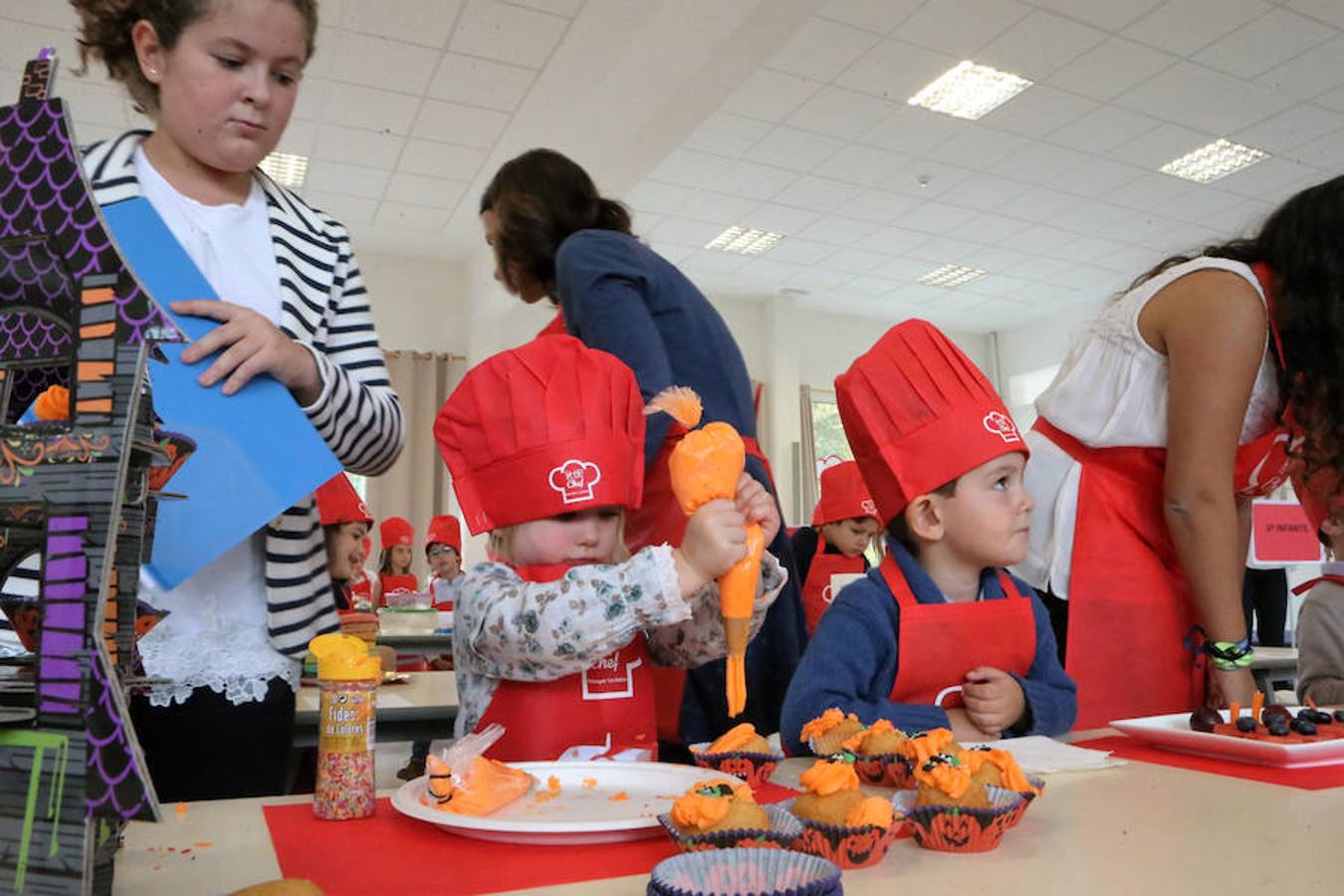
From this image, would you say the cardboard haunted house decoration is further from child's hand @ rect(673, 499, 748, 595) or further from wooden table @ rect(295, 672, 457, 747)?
wooden table @ rect(295, 672, 457, 747)

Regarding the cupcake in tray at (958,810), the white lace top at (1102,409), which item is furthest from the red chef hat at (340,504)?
the cupcake in tray at (958,810)

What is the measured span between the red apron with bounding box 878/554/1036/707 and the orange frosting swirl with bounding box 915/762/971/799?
1.92ft

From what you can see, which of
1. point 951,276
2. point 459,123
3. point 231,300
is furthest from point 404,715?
point 951,276

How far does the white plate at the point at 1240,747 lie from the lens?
1.08 metres

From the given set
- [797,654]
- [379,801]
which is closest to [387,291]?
[797,654]

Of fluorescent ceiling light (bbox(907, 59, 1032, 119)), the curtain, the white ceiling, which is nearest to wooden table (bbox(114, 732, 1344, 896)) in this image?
the white ceiling

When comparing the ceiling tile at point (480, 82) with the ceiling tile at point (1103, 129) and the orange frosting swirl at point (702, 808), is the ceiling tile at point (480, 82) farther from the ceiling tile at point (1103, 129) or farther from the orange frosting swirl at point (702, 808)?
the orange frosting swirl at point (702, 808)

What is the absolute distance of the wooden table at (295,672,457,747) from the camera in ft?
6.63

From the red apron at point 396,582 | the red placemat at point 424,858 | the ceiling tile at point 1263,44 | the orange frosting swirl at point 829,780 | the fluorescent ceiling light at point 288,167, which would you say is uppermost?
the ceiling tile at point 1263,44

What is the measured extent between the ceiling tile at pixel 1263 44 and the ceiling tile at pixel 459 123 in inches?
157

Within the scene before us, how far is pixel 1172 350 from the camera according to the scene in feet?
5.30

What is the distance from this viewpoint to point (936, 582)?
158cm

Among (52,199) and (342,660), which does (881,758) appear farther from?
(52,199)

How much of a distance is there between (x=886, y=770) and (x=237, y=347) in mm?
747
